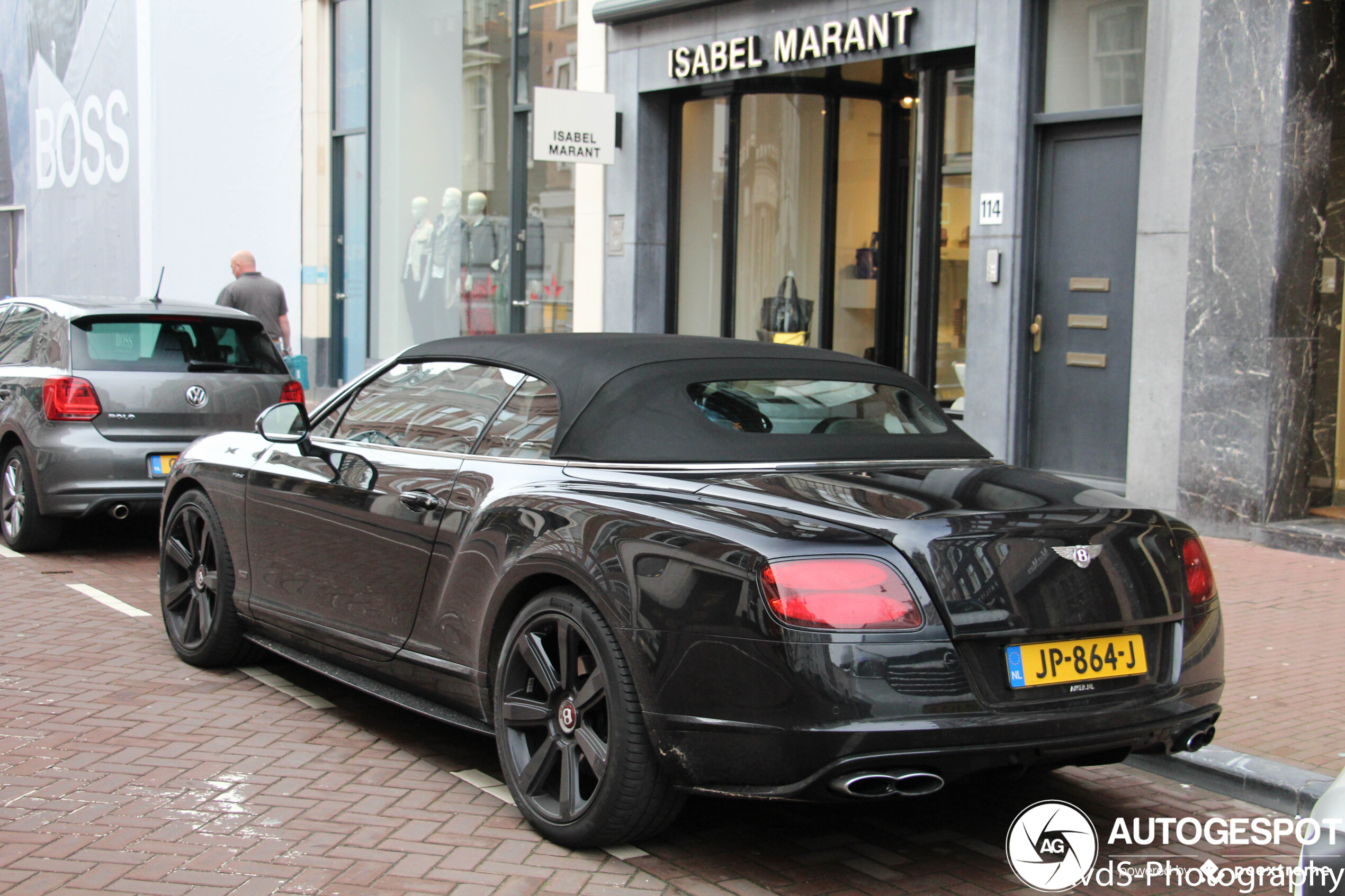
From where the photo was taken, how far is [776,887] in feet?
12.3

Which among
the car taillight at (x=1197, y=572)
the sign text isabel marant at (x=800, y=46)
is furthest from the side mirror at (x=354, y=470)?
the sign text isabel marant at (x=800, y=46)

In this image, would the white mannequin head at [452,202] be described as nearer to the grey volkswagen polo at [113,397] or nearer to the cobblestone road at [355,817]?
the grey volkswagen polo at [113,397]

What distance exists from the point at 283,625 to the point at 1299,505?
6570 millimetres

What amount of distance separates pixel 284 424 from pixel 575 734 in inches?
87.4

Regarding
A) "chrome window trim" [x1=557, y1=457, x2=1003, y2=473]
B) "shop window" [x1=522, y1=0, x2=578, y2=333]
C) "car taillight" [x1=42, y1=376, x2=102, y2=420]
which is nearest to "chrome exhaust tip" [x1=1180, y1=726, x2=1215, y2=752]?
"chrome window trim" [x1=557, y1=457, x2=1003, y2=473]

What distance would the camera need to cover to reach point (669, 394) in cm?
438

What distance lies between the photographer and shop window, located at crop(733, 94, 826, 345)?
13.6m

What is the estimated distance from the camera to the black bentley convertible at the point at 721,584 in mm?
3420

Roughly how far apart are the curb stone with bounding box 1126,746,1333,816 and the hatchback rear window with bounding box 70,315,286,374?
6.16 meters

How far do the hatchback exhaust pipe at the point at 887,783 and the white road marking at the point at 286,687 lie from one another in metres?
2.77

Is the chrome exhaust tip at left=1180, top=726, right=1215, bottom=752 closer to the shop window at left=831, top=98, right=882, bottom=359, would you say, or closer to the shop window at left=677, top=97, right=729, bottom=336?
the shop window at left=831, top=98, right=882, bottom=359

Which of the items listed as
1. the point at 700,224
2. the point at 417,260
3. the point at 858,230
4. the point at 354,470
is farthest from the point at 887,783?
the point at 417,260

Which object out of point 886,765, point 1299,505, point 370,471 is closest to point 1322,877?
point 886,765

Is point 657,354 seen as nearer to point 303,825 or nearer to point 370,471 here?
point 370,471
